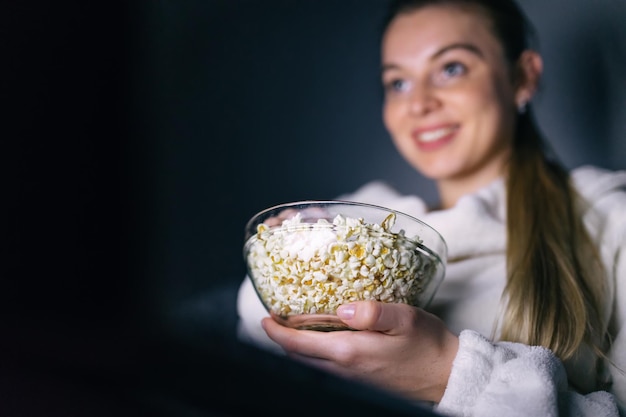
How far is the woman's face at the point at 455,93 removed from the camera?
2.80 ft

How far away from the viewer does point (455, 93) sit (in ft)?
2.80

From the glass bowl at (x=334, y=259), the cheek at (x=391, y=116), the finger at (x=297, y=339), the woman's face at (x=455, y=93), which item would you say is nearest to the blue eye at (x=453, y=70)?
the woman's face at (x=455, y=93)

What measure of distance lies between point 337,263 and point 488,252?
303 millimetres

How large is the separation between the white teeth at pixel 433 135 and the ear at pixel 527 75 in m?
0.11

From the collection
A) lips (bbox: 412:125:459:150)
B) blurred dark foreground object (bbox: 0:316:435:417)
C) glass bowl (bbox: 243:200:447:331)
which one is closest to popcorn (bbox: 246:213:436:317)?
glass bowl (bbox: 243:200:447:331)

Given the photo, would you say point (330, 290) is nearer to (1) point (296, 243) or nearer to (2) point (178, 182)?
(1) point (296, 243)

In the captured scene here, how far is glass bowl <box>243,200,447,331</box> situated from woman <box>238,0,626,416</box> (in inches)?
0.7

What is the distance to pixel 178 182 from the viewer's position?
1075 millimetres

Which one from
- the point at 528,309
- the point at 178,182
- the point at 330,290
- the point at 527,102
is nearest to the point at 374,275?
the point at 330,290

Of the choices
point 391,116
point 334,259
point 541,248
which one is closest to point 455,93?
point 391,116

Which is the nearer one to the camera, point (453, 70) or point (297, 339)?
point (297, 339)

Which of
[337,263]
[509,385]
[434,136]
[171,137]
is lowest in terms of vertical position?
[509,385]

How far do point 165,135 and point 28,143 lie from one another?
0.21m

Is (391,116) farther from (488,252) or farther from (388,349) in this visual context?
(388,349)
